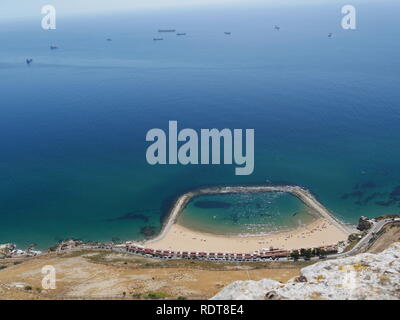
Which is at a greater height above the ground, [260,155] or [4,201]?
[260,155]

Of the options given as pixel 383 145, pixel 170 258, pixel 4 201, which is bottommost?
pixel 170 258

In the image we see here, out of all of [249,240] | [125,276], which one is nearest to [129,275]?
[125,276]

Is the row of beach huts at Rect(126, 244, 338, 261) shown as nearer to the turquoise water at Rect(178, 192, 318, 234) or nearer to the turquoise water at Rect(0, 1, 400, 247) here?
the turquoise water at Rect(178, 192, 318, 234)

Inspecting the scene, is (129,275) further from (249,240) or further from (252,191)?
(252,191)

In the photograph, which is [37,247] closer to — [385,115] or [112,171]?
[112,171]
